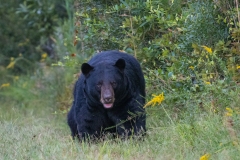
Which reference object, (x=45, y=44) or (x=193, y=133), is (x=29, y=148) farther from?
(x=45, y=44)

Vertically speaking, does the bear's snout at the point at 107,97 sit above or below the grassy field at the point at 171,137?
above

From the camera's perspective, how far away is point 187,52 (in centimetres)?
873

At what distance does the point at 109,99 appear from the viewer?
283 inches

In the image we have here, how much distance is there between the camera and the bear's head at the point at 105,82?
7.27 m

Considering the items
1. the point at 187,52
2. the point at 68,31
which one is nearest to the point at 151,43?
the point at 187,52

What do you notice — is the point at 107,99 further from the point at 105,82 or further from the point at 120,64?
the point at 120,64

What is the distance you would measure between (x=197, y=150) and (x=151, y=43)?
125 inches

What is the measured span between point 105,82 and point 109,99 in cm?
23

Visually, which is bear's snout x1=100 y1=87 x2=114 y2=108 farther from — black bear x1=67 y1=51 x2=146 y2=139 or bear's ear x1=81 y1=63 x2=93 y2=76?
bear's ear x1=81 y1=63 x2=93 y2=76

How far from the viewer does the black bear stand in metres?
7.34

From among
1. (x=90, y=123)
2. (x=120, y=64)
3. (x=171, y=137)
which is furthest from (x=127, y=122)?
(x=171, y=137)

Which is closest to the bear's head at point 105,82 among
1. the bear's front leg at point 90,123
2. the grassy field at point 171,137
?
the bear's front leg at point 90,123

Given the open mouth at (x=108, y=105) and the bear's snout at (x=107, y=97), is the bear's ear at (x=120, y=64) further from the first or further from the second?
the open mouth at (x=108, y=105)

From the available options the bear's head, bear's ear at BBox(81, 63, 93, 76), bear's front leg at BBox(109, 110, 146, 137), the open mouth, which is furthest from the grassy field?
bear's ear at BBox(81, 63, 93, 76)
